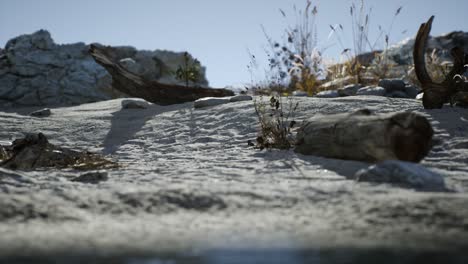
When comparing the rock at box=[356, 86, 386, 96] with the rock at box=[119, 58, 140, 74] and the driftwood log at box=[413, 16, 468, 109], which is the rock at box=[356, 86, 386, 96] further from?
the rock at box=[119, 58, 140, 74]

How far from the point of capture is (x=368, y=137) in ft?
→ 13.1

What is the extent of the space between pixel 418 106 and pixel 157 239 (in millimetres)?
4850

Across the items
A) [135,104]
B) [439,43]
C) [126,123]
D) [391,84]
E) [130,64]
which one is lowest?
[126,123]

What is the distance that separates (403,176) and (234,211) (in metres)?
1.21

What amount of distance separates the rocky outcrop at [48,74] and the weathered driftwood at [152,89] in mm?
3566

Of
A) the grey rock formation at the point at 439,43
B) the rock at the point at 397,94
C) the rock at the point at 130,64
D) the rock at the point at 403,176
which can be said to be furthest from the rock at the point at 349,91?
the rock at the point at 130,64

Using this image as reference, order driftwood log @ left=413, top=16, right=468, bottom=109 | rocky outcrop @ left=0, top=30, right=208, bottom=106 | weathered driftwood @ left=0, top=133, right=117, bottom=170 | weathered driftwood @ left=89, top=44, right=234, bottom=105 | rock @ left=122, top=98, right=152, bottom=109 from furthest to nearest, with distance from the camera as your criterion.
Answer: rocky outcrop @ left=0, top=30, right=208, bottom=106 → weathered driftwood @ left=89, top=44, right=234, bottom=105 → rock @ left=122, top=98, right=152, bottom=109 → driftwood log @ left=413, top=16, right=468, bottom=109 → weathered driftwood @ left=0, top=133, right=117, bottom=170

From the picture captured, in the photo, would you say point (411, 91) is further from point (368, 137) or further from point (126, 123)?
point (368, 137)

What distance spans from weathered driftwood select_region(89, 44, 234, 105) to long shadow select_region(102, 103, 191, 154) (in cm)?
69

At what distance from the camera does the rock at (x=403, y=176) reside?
3.23m

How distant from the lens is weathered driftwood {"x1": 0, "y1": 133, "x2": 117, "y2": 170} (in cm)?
452

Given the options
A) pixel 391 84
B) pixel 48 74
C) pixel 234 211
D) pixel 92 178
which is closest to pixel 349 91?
pixel 391 84

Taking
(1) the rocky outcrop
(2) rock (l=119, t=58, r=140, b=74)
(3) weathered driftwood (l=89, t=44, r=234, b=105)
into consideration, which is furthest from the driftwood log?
(2) rock (l=119, t=58, r=140, b=74)

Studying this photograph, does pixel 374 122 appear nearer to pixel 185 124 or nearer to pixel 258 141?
pixel 258 141
